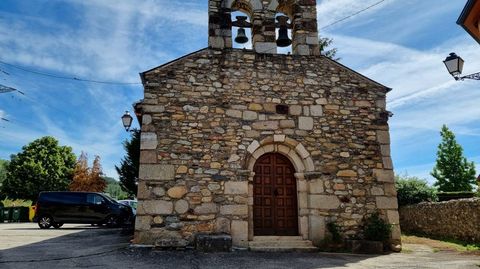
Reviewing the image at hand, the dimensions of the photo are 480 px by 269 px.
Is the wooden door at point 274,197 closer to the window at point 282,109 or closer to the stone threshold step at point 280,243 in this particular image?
the stone threshold step at point 280,243

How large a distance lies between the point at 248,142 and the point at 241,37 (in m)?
2.63

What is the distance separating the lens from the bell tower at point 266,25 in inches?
338

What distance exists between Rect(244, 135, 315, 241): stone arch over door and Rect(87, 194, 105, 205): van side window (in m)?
8.24

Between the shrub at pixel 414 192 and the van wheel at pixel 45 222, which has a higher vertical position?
the shrub at pixel 414 192

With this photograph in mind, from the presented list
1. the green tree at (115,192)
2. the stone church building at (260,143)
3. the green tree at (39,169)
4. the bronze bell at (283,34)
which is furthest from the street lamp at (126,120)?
the green tree at (115,192)

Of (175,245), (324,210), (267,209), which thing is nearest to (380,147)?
(324,210)

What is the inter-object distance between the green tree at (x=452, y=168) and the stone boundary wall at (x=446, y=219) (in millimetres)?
15931

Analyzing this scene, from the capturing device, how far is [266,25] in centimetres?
875

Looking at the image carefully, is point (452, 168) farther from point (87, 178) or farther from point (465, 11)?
point (87, 178)

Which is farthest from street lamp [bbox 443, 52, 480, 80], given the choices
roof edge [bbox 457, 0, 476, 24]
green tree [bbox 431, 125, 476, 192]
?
green tree [bbox 431, 125, 476, 192]

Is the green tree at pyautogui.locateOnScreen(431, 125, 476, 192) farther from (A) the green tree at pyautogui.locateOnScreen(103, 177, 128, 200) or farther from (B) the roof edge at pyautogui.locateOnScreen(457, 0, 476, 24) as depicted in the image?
(A) the green tree at pyautogui.locateOnScreen(103, 177, 128, 200)

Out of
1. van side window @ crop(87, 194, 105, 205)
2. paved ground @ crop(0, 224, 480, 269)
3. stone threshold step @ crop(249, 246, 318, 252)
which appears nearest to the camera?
paved ground @ crop(0, 224, 480, 269)

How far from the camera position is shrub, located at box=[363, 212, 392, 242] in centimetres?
769

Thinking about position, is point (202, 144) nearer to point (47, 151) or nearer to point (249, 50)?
point (249, 50)
